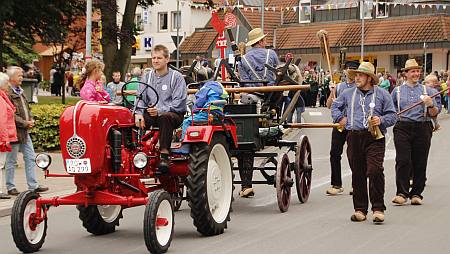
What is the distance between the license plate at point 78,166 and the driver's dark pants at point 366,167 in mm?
3721

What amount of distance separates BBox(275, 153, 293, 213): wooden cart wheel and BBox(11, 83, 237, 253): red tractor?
1.46 m

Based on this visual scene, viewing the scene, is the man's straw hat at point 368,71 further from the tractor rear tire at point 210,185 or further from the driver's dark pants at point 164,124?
the driver's dark pants at point 164,124

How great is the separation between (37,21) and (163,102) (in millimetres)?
16572

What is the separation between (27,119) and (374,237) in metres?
5.99

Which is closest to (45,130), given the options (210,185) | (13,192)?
(13,192)

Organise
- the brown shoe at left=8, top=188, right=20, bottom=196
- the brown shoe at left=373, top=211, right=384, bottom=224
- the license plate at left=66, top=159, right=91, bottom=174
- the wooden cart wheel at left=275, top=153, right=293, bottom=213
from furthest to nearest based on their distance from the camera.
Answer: the brown shoe at left=8, top=188, right=20, bottom=196
the wooden cart wheel at left=275, top=153, right=293, bottom=213
the brown shoe at left=373, top=211, right=384, bottom=224
the license plate at left=66, top=159, right=91, bottom=174

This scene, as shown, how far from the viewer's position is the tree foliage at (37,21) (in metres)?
24.2

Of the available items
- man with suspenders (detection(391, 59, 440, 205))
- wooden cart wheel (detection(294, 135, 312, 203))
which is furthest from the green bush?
man with suspenders (detection(391, 59, 440, 205))

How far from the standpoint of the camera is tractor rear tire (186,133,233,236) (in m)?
9.32

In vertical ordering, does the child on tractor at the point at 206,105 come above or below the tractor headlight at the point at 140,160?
above

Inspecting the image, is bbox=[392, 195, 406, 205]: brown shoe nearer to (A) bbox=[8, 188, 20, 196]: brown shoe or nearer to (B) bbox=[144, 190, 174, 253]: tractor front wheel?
(B) bbox=[144, 190, 174, 253]: tractor front wheel

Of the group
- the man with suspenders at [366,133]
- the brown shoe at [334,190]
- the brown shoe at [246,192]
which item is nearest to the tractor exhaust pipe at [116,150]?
the man with suspenders at [366,133]

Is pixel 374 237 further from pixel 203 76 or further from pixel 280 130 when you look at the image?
pixel 203 76

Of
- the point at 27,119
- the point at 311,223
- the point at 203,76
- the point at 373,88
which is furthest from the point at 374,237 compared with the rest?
the point at 27,119
